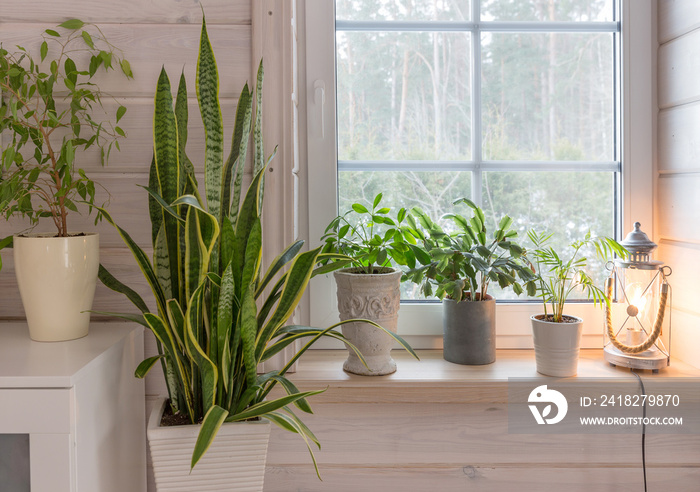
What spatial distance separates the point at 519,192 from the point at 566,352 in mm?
489

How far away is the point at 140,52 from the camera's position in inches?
49.1

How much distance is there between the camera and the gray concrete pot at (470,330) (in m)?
1.32

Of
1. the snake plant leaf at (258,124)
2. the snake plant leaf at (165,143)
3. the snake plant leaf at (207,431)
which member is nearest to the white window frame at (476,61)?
the snake plant leaf at (258,124)

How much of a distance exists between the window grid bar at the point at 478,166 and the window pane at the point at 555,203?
2cm

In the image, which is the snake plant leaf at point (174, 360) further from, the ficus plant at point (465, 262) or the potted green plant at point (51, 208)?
the ficus plant at point (465, 262)

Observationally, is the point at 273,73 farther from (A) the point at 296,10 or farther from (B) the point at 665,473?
(B) the point at 665,473

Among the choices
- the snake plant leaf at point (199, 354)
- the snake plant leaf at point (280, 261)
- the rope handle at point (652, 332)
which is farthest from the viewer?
the rope handle at point (652, 332)

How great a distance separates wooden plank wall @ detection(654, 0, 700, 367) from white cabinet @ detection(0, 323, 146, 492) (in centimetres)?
135

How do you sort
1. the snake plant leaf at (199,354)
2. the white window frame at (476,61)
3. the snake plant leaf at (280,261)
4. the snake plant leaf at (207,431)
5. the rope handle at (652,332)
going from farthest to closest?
the white window frame at (476,61)
the rope handle at (652,332)
the snake plant leaf at (280,261)
the snake plant leaf at (199,354)
the snake plant leaf at (207,431)

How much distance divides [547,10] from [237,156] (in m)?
1.03

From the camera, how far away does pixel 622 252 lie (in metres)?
1.33

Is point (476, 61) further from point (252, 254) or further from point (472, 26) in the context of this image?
point (252, 254)

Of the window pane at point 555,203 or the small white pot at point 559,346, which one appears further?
the window pane at point 555,203

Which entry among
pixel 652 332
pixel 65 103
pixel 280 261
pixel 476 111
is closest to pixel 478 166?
pixel 476 111
